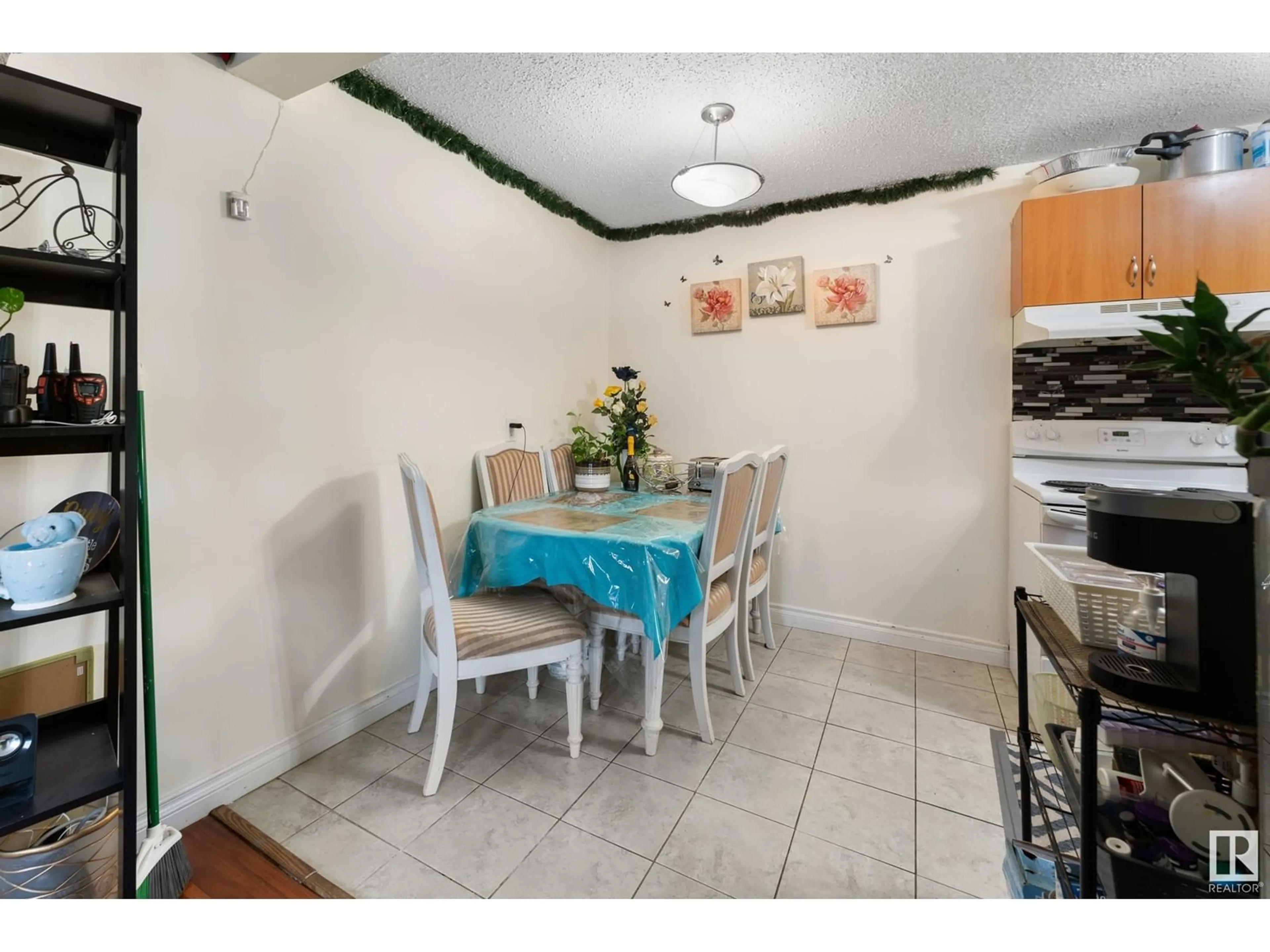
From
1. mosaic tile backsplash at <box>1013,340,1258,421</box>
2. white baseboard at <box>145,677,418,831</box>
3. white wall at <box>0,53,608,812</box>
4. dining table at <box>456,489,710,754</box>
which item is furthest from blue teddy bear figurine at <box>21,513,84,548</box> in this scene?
mosaic tile backsplash at <box>1013,340,1258,421</box>

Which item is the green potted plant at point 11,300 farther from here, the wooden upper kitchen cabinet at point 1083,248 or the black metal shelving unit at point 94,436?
the wooden upper kitchen cabinet at point 1083,248

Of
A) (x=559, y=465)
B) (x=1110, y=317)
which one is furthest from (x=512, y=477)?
(x=1110, y=317)

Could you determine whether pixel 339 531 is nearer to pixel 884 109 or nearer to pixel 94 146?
pixel 94 146

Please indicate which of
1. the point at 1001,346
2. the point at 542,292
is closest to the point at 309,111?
the point at 542,292

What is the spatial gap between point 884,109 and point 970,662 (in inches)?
99.9

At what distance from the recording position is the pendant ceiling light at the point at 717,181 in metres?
1.88

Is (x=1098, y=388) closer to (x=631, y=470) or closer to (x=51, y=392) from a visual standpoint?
(x=631, y=470)

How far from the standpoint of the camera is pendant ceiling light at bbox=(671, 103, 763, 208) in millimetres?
1880

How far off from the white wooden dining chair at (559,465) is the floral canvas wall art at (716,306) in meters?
1.11

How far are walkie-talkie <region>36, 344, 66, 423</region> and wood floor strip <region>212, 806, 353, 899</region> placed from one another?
1.17m

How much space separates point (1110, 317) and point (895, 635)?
5.64 ft

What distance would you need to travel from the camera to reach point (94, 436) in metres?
1.17

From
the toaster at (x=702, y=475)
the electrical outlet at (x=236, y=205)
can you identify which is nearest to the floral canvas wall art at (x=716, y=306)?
the toaster at (x=702, y=475)

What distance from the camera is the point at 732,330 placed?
3.08 metres
